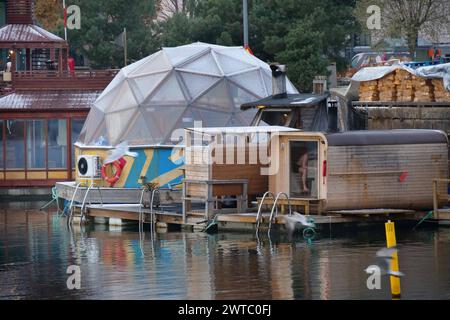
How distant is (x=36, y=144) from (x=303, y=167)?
56.2 ft

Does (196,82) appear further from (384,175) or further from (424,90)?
(384,175)

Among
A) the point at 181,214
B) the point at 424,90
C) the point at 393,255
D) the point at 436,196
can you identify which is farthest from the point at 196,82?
the point at 393,255

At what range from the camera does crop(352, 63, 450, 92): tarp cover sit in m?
37.6

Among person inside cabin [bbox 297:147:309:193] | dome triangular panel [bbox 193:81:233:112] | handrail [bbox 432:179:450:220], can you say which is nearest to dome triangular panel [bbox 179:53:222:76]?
dome triangular panel [bbox 193:81:233:112]

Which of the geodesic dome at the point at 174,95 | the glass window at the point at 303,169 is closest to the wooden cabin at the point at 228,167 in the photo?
the glass window at the point at 303,169

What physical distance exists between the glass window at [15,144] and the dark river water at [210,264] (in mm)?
11308

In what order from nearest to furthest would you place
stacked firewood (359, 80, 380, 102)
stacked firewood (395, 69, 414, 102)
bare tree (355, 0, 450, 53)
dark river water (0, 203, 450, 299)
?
dark river water (0, 203, 450, 299), stacked firewood (395, 69, 414, 102), stacked firewood (359, 80, 380, 102), bare tree (355, 0, 450, 53)

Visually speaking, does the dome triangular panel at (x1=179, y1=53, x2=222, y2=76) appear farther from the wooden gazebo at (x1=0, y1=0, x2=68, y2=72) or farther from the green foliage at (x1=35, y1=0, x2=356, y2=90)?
the green foliage at (x1=35, y1=0, x2=356, y2=90)

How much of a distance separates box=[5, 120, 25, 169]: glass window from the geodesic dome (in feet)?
22.5

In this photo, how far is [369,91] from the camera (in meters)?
40.2

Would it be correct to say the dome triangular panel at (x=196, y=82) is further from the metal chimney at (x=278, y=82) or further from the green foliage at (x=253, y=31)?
the green foliage at (x=253, y=31)

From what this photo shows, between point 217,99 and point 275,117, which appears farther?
point 217,99

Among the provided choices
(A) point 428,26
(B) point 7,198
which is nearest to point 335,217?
(B) point 7,198
